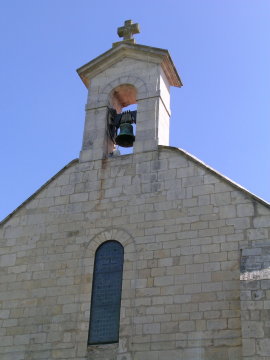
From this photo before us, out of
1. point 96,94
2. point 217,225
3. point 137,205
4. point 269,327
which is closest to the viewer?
point 269,327

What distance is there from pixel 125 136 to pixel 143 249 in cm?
325

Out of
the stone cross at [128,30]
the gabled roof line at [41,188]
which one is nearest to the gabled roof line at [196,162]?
the gabled roof line at [41,188]

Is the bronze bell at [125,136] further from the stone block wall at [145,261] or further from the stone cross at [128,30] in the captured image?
→ the stone cross at [128,30]

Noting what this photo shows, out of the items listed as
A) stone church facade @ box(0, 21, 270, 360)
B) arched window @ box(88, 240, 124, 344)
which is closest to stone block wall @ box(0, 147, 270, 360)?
stone church facade @ box(0, 21, 270, 360)

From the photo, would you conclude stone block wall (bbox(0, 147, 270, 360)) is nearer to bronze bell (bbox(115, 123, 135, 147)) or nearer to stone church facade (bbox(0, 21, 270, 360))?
stone church facade (bbox(0, 21, 270, 360))

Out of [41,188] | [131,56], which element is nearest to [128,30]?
[131,56]

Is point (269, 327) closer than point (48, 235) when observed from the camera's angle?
Yes

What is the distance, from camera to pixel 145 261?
13719 mm

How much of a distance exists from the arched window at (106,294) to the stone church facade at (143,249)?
114 millimetres

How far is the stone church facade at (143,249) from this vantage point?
12.6 meters

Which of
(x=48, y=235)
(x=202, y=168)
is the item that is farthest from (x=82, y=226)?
(x=202, y=168)

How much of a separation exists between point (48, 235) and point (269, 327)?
18.0 ft

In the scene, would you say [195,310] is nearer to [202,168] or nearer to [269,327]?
[269,327]

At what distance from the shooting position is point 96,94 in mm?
16609
